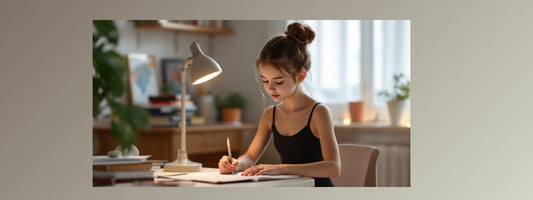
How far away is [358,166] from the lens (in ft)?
8.20

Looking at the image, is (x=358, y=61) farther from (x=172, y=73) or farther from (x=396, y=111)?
(x=172, y=73)

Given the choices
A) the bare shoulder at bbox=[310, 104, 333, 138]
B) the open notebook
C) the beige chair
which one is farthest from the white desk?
the beige chair

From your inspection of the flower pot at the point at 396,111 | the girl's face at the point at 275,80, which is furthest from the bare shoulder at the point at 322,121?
the flower pot at the point at 396,111

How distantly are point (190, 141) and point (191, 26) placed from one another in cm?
86

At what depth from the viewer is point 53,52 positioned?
2078 millimetres

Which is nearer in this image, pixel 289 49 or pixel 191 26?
pixel 289 49

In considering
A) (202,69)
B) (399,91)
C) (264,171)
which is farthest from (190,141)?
(264,171)

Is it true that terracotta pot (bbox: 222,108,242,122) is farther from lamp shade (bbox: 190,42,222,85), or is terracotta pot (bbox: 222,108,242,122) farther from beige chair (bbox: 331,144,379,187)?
lamp shade (bbox: 190,42,222,85)

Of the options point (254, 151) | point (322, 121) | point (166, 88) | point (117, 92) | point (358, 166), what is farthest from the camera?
point (166, 88)

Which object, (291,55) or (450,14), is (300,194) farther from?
(450,14)

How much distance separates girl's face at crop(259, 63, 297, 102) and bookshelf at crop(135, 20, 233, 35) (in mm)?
1944

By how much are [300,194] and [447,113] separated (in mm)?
556

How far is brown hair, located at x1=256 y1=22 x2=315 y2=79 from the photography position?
7.53ft

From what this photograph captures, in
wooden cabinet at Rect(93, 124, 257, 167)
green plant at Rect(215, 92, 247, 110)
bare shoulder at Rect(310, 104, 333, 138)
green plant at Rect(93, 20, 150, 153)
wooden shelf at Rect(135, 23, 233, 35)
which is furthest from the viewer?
Answer: green plant at Rect(215, 92, 247, 110)
